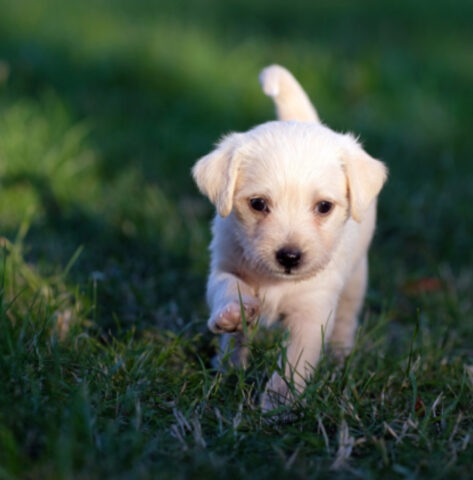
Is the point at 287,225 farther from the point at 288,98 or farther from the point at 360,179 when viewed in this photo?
the point at 288,98

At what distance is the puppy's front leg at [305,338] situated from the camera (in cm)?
315

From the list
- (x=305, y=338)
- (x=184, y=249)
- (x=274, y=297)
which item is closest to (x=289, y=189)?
(x=274, y=297)

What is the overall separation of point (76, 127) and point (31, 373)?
378 centimetres

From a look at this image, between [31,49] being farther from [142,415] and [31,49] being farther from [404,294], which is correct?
[142,415]

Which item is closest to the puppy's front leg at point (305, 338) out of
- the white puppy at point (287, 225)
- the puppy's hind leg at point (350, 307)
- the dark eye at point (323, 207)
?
the white puppy at point (287, 225)

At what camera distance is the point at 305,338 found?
3.34m

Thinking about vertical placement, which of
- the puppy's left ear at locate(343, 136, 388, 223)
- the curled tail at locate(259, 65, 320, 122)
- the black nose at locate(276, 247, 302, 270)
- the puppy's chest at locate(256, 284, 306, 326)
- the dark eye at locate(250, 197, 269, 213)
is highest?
the curled tail at locate(259, 65, 320, 122)

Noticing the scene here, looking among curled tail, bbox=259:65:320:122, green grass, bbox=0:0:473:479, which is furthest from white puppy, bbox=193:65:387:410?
curled tail, bbox=259:65:320:122

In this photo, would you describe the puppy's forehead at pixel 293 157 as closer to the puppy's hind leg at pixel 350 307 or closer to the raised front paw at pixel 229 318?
the raised front paw at pixel 229 318

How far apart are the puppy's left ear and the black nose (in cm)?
37

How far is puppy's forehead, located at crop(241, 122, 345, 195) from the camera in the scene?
3234 mm

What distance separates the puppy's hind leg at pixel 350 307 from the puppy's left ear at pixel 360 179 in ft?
2.29

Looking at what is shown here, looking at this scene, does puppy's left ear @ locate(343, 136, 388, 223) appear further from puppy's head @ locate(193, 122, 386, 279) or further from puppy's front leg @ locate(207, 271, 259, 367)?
puppy's front leg @ locate(207, 271, 259, 367)

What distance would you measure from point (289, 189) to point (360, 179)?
1.12 ft
